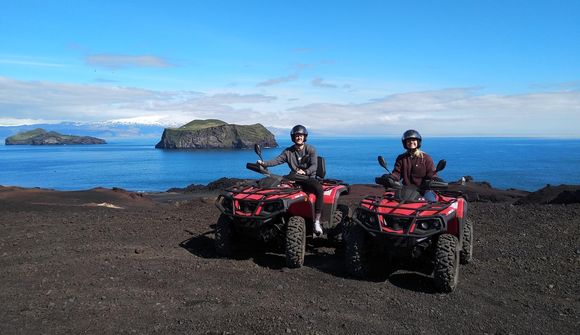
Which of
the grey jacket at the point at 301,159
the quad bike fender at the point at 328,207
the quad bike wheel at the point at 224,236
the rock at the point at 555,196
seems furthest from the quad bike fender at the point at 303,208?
the rock at the point at 555,196

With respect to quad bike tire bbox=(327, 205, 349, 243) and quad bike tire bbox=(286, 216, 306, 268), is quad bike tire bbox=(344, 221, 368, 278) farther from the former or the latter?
quad bike tire bbox=(327, 205, 349, 243)

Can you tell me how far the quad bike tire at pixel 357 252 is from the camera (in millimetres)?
6875

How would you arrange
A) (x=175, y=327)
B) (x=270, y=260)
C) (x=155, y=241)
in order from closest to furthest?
(x=175, y=327) < (x=270, y=260) < (x=155, y=241)

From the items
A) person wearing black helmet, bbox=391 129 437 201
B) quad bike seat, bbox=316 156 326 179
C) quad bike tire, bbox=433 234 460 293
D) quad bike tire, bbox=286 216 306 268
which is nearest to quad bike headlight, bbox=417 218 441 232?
quad bike tire, bbox=433 234 460 293

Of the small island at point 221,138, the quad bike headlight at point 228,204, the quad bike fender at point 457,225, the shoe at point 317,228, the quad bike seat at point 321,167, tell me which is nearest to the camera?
the quad bike fender at point 457,225

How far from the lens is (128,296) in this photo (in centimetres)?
595

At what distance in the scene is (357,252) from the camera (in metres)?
6.87

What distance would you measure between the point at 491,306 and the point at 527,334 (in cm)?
87

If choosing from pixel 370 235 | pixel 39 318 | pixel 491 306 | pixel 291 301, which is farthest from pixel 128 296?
pixel 491 306

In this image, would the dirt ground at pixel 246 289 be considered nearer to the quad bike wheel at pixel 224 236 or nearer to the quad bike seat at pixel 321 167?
the quad bike wheel at pixel 224 236

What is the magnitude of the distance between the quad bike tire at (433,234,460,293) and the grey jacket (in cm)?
285

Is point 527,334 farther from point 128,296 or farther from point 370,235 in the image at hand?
point 128,296

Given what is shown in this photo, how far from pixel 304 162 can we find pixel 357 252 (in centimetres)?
229

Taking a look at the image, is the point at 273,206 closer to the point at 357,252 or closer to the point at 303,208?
the point at 303,208
